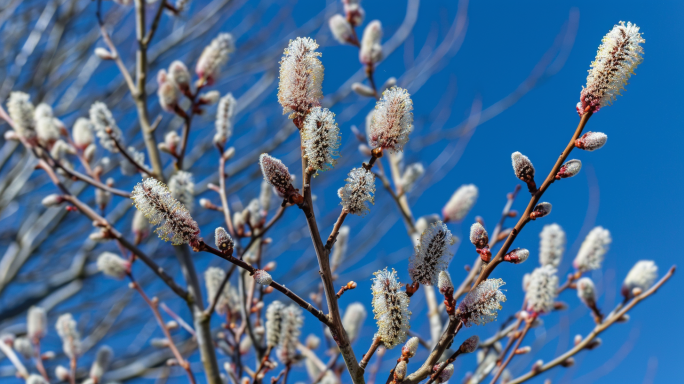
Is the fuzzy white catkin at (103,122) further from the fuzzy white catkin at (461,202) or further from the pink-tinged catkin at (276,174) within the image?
the fuzzy white catkin at (461,202)

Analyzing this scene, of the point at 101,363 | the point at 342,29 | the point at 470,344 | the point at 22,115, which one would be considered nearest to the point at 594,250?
the point at 470,344

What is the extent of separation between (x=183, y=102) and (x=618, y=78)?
3.15 metres

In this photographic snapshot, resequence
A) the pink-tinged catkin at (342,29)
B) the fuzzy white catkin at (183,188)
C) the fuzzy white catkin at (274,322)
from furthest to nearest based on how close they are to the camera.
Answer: the pink-tinged catkin at (342,29)
the fuzzy white catkin at (183,188)
the fuzzy white catkin at (274,322)

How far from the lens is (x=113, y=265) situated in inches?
76.0

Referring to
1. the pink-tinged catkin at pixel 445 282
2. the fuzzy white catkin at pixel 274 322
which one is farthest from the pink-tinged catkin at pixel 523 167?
the fuzzy white catkin at pixel 274 322

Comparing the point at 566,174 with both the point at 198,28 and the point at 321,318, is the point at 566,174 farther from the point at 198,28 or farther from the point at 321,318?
the point at 198,28

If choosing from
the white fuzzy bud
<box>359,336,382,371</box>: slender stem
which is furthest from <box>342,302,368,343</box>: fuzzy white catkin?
the white fuzzy bud

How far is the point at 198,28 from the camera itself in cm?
400

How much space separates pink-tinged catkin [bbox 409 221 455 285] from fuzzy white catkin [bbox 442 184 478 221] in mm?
1351

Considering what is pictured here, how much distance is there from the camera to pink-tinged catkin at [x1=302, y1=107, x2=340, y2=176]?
2.77 feet

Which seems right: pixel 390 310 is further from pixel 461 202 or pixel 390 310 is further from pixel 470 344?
pixel 461 202

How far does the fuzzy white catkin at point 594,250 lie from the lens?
1941 mm

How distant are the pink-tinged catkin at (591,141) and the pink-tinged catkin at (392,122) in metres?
0.31

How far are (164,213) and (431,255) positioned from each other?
0.49 meters
